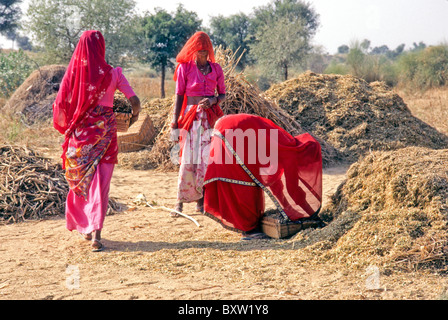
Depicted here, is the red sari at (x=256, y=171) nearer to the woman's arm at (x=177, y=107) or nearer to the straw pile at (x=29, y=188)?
the woman's arm at (x=177, y=107)

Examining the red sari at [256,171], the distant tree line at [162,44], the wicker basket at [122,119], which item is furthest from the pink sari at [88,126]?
the distant tree line at [162,44]

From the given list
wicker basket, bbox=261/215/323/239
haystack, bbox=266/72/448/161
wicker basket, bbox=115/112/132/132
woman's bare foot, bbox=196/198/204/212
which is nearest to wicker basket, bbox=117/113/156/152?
haystack, bbox=266/72/448/161

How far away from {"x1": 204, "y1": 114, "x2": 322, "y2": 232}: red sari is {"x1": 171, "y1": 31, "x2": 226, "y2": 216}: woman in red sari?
706 mm

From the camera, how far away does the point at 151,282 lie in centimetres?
310

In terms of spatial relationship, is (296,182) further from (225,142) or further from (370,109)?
(370,109)

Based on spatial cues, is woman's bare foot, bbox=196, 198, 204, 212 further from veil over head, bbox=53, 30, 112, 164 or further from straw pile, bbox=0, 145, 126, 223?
veil over head, bbox=53, 30, 112, 164

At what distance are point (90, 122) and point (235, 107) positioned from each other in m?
4.18

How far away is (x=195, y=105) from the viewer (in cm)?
475

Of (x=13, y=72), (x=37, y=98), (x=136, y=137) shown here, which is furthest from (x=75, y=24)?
(x=136, y=137)

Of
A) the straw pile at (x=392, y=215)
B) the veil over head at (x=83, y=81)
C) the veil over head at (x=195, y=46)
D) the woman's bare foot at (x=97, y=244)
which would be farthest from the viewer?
the veil over head at (x=195, y=46)

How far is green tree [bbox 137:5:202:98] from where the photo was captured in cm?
1938

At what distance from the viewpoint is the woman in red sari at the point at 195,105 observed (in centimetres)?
471

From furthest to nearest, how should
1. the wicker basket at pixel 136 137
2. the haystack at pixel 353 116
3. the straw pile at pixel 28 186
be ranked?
the wicker basket at pixel 136 137 → the haystack at pixel 353 116 → the straw pile at pixel 28 186

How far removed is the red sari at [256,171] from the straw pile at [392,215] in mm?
361
